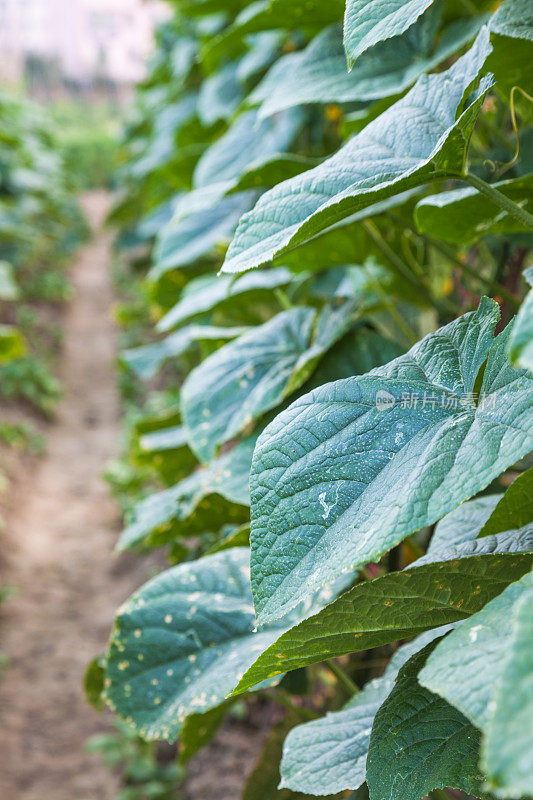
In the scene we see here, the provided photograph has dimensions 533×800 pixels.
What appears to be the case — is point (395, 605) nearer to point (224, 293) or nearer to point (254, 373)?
point (254, 373)

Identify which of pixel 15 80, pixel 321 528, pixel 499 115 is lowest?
pixel 321 528

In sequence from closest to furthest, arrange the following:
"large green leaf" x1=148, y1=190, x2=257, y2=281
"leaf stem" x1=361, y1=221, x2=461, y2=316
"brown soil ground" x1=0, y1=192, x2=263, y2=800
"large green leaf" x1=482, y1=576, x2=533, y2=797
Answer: "large green leaf" x1=482, y1=576, x2=533, y2=797 → "leaf stem" x1=361, y1=221, x2=461, y2=316 → "large green leaf" x1=148, y1=190, x2=257, y2=281 → "brown soil ground" x1=0, y1=192, x2=263, y2=800

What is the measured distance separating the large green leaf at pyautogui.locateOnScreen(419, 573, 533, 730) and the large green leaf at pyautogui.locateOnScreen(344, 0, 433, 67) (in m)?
0.42

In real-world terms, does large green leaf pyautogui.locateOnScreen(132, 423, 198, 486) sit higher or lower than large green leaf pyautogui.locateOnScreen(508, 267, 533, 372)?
higher

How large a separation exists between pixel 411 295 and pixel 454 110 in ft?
1.87

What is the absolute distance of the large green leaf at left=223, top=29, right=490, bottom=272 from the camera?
1.83 feet

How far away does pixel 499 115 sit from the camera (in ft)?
3.85

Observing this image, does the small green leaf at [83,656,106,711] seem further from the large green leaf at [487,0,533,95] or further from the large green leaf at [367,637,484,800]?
the large green leaf at [487,0,533,95]

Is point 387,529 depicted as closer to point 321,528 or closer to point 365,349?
point 321,528

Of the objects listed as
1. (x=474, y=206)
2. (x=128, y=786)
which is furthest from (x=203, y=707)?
(x=128, y=786)

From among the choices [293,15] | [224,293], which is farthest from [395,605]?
[293,15]

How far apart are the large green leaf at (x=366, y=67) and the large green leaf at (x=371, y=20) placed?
11.6 inches

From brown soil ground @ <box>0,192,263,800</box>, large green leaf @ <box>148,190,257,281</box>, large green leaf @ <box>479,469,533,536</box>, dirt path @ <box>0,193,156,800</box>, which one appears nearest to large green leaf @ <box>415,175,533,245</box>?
large green leaf @ <box>479,469,533,536</box>

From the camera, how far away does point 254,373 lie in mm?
1069
